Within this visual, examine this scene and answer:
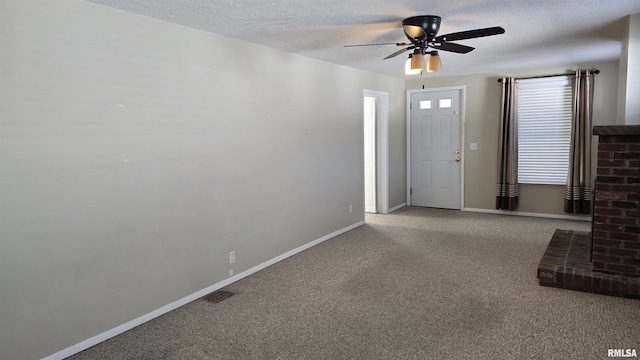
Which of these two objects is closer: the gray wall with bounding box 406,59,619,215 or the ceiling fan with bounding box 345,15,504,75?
the ceiling fan with bounding box 345,15,504,75

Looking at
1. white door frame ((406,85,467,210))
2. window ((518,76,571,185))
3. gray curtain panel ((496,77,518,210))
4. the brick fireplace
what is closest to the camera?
the brick fireplace

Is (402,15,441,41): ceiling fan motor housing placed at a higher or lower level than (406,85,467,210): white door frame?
higher

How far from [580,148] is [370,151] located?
300 centimetres

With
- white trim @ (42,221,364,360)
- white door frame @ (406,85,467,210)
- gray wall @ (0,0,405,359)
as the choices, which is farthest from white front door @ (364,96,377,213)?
white trim @ (42,221,364,360)

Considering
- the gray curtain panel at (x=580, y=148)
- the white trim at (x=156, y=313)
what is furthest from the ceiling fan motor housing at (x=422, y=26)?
the gray curtain panel at (x=580, y=148)

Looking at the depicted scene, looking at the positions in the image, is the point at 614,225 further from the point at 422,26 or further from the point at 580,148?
the point at 580,148

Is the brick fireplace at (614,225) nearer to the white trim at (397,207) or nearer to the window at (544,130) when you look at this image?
the window at (544,130)

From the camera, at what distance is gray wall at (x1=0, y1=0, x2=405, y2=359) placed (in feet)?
8.09

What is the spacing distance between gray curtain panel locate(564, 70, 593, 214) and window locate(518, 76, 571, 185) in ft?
0.51

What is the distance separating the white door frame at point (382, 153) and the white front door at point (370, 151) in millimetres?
52

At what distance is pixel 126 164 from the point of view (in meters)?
3.00

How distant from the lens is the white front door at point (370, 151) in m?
6.75

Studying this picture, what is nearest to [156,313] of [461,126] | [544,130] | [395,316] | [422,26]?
[395,316]

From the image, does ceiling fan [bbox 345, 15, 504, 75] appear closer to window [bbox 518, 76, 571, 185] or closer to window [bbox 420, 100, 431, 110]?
window [bbox 518, 76, 571, 185]
